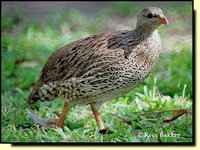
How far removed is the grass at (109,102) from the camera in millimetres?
4090

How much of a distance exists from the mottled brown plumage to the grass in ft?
0.71

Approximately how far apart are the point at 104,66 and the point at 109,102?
80cm

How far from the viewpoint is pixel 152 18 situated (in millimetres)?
4004

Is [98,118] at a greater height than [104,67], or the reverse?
[104,67]

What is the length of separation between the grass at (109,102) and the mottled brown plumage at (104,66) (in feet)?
0.71

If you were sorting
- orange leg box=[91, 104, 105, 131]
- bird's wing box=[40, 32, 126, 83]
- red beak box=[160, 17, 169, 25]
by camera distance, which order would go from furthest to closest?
orange leg box=[91, 104, 105, 131]
bird's wing box=[40, 32, 126, 83]
red beak box=[160, 17, 169, 25]

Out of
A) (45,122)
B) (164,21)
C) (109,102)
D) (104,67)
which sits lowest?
(45,122)

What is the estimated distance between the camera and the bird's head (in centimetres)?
396

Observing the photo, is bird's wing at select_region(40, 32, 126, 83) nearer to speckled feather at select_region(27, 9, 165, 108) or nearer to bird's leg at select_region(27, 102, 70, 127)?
speckled feather at select_region(27, 9, 165, 108)

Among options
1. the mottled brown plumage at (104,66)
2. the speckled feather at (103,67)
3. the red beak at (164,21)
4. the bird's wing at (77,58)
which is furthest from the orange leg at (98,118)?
the red beak at (164,21)

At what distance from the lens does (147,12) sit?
4.01 meters

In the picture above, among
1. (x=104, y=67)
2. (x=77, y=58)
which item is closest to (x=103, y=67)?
(x=104, y=67)

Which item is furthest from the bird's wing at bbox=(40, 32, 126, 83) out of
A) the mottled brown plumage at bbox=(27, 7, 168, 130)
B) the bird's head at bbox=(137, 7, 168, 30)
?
the bird's head at bbox=(137, 7, 168, 30)

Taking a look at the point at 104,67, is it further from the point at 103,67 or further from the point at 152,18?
the point at 152,18
